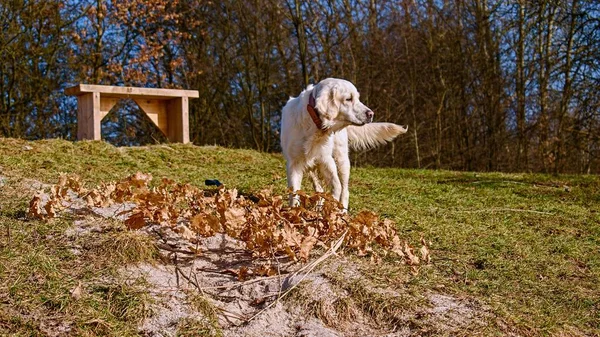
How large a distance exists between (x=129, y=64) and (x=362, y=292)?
13094 mm

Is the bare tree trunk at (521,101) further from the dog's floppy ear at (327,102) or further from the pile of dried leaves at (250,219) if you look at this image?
the pile of dried leaves at (250,219)

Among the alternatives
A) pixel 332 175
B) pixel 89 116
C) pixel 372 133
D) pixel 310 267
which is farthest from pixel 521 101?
pixel 310 267

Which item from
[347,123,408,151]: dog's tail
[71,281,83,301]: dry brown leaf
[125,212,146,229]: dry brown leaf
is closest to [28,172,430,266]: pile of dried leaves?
[125,212,146,229]: dry brown leaf

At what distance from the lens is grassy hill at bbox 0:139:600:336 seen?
2.84 meters

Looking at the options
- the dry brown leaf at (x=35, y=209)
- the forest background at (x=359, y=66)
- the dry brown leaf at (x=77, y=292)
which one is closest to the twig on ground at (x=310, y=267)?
the dry brown leaf at (x=77, y=292)

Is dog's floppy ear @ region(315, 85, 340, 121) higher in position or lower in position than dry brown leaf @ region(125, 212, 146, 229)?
higher

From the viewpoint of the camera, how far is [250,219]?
361 cm

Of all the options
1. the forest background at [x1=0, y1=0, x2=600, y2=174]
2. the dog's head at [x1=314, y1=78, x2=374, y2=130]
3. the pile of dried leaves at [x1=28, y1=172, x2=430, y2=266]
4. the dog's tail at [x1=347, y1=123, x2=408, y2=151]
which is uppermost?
the forest background at [x1=0, y1=0, x2=600, y2=174]

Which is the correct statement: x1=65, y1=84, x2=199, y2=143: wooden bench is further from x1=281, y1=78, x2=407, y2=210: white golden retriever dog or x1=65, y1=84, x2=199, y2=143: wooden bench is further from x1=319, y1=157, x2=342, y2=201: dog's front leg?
x1=319, y1=157, x2=342, y2=201: dog's front leg

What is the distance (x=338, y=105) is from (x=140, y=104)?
5725 millimetres

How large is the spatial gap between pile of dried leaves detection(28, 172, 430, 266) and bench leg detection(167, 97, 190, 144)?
554 cm

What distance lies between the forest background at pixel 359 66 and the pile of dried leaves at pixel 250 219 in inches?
399

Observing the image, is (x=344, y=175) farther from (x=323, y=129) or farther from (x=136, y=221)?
(x=136, y=221)

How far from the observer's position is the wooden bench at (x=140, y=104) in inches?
337
